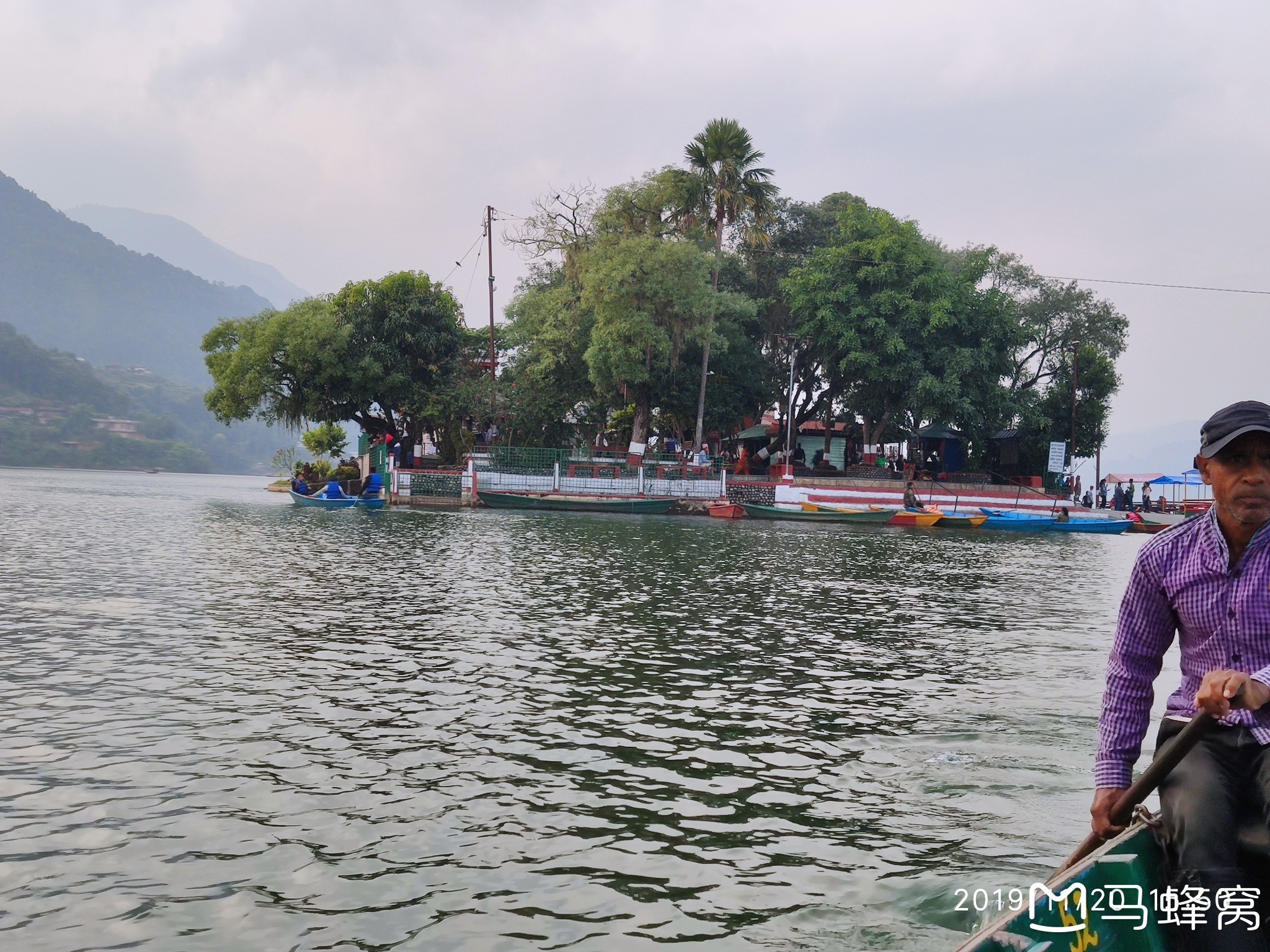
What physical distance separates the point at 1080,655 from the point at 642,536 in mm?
18085

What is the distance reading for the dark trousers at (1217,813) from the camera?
2949mm

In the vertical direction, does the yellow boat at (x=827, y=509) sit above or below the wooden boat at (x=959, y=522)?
above

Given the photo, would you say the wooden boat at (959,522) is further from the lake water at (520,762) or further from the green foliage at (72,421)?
the green foliage at (72,421)

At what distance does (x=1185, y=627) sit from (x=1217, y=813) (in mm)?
607

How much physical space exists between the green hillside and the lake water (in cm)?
12069

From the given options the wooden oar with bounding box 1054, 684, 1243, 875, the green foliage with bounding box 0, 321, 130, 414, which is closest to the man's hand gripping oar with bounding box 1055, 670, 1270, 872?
the wooden oar with bounding box 1054, 684, 1243, 875

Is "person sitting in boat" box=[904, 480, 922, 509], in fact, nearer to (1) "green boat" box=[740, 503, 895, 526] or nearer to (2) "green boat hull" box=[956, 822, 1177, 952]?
(1) "green boat" box=[740, 503, 895, 526]

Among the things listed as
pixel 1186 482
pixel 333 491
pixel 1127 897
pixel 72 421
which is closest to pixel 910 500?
pixel 1186 482

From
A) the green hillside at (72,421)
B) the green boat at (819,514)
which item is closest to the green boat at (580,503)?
the green boat at (819,514)

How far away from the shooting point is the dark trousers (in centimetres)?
295

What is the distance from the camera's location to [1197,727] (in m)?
2.78

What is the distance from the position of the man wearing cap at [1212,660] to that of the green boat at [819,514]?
3773 cm

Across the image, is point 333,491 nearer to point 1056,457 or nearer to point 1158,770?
point 1056,457

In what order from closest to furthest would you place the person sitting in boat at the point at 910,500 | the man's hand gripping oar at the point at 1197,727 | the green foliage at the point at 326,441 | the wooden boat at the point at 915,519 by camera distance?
the man's hand gripping oar at the point at 1197,727 → the wooden boat at the point at 915,519 → the person sitting in boat at the point at 910,500 → the green foliage at the point at 326,441
